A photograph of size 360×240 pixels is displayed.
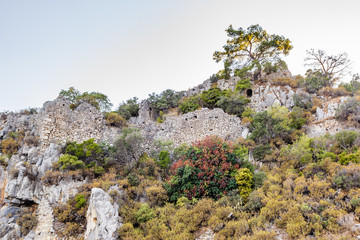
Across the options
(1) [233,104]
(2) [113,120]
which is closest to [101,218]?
(2) [113,120]

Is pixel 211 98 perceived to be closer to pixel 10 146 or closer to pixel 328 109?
pixel 328 109

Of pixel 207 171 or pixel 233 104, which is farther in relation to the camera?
pixel 233 104

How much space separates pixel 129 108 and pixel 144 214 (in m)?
18.8

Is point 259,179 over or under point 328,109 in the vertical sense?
under

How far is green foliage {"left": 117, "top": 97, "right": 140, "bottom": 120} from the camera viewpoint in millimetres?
26319

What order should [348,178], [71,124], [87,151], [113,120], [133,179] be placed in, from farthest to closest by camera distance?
[113,120] → [71,124] → [87,151] → [133,179] → [348,178]

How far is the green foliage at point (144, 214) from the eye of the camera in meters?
11.2

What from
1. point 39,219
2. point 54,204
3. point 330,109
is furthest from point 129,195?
point 330,109

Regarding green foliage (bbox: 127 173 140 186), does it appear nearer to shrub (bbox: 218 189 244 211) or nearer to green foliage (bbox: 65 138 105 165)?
green foliage (bbox: 65 138 105 165)

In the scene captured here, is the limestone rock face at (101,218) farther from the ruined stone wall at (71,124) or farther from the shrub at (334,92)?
the shrub at (334,92)

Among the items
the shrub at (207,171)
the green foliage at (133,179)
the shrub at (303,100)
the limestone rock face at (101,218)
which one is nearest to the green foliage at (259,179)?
the shrub at (207,171)

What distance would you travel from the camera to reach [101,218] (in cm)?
1082

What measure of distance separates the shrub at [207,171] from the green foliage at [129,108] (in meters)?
13.8

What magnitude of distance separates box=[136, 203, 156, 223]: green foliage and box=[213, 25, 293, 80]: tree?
67.2 ft
